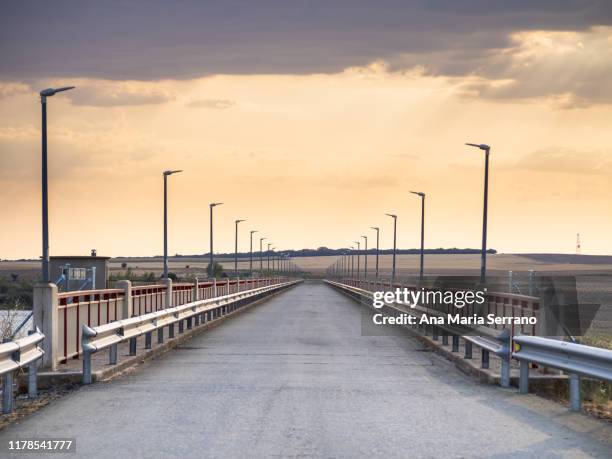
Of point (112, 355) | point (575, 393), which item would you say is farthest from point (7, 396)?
point (575, 393)

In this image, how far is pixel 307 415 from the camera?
1075 cm

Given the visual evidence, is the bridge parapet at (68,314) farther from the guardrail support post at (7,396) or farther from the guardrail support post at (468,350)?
the guardrail support post at (468,350)

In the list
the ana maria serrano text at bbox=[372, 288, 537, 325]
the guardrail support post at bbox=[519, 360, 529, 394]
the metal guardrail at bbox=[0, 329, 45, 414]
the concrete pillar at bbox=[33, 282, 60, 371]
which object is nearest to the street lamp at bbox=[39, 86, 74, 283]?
the concrete pillar at bbox=[33, 282, 60, 371]

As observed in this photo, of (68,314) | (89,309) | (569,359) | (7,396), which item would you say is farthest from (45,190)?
(569,359)

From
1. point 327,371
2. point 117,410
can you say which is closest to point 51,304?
point 117,410

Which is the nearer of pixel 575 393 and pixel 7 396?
pixel 7 396

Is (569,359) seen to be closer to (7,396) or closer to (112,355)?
(7,396)

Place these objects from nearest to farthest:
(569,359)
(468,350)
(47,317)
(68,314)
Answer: (569,359) < (47,317) < (68,314) < (468,350)

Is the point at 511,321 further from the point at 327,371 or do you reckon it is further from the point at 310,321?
the point at 310,321

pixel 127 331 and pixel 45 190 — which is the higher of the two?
pixel 45 190

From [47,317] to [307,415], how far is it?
16.9 ft

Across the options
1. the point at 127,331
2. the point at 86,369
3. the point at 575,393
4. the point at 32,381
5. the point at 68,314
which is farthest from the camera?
the point at 127,331

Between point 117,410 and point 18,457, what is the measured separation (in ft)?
8.93

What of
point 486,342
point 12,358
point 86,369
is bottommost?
point 86,369
